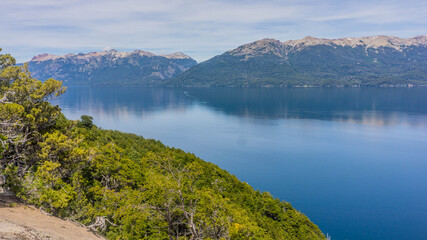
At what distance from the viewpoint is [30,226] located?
1955 cm

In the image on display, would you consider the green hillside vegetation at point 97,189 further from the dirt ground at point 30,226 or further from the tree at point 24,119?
the dirt ground at point 30,226

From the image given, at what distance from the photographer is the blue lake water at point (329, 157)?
54.5 m

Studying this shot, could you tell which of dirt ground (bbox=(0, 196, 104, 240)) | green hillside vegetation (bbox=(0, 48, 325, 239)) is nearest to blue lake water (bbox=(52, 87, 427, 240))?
green hillside vegetation (bbox=(0, 48, 325, 239))

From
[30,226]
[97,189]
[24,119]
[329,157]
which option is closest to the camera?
[30,226]

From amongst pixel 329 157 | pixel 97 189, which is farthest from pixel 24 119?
pixel 329 157

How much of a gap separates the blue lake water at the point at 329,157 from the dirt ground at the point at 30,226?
45.5 m

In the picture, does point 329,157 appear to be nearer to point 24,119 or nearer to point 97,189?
point 97,189

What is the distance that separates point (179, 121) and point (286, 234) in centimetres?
12753

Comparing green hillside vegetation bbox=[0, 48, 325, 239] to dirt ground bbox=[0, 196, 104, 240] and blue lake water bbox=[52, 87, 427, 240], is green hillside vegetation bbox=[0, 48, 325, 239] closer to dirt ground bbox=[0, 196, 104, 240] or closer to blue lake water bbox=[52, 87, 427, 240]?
dirt ground bbox=[0, 196, 104, 240]

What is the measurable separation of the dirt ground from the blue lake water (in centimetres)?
4549

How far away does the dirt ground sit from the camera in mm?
17422

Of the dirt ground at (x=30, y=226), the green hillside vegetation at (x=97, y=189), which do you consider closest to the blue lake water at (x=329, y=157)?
the green hillside vegetation at (x=97, y=189)

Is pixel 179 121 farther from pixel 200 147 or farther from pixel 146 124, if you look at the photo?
pixel 200 147

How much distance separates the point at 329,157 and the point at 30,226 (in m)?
89.5
